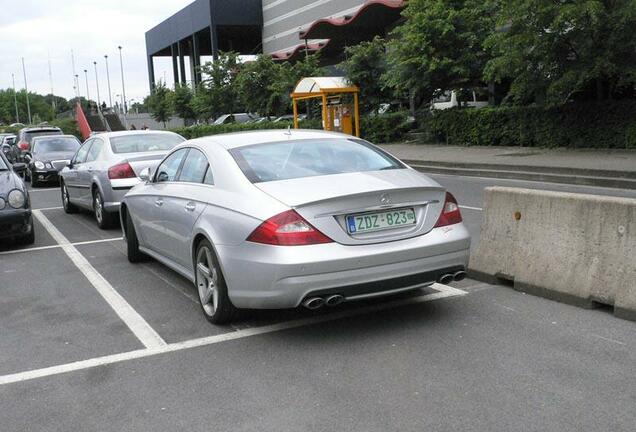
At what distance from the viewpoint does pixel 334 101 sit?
1073 inches

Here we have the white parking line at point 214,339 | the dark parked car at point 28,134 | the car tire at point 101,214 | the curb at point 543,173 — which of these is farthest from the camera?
the dark parked car at point 28,134

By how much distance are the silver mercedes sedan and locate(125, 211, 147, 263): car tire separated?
1.79 m

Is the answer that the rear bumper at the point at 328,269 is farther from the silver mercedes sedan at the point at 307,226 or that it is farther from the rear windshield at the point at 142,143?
the rear windshield at the point at 142,143

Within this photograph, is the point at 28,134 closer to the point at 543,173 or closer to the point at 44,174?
the point at 44,174

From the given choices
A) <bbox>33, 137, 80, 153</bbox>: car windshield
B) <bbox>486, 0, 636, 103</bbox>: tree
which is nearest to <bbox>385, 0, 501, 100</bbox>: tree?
<bbox>486, 0, 636, 103</bbox>: tree

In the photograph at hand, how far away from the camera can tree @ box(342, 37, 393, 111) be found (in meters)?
27.1

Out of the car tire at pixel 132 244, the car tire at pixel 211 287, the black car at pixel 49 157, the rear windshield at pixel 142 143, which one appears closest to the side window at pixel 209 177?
the car tire at pixel 211 287

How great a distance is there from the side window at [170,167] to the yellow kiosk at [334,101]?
775 inches

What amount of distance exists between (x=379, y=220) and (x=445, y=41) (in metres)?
18.7

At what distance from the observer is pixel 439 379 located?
3.99 metres

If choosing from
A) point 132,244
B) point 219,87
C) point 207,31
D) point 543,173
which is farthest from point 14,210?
point 207,31

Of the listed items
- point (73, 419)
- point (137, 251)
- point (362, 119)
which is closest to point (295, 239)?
point (73, 419)

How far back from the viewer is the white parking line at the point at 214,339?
4410 mm

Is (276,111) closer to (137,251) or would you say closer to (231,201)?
(137,251)
